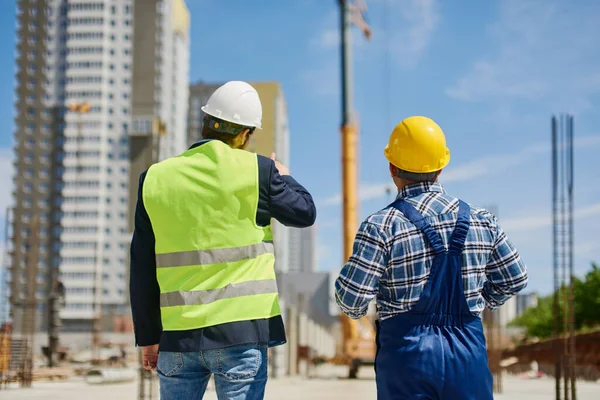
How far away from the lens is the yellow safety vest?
2418mm

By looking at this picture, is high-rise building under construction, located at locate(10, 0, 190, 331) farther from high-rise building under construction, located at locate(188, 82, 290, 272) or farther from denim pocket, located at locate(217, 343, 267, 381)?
denim pocket, located at locate(217, 343, 267, 381)

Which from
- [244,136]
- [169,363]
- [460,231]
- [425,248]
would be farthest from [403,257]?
[169,363]

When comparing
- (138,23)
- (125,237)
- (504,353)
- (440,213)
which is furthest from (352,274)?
(138,23)

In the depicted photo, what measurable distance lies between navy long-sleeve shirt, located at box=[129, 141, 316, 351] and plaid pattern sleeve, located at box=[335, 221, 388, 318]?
0.67 feet

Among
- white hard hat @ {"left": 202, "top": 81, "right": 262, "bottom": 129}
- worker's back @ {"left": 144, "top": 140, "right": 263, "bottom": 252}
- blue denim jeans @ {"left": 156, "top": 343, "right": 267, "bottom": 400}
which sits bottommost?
blue denim jeans @ {"left": 156, "top": 343, "right": 267, "bottom": 400}

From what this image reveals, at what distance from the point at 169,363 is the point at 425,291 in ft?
2.83

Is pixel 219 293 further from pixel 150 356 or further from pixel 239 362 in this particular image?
pixel 150 356

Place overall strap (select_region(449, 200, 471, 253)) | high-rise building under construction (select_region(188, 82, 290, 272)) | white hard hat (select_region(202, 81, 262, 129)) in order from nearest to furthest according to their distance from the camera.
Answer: overall strap (select_region(449, 200, 471, 253)), white hard hat (select_region(202, 81, 262, 129)), high-rise building under construction (select_region(188, 82, 290, 272))

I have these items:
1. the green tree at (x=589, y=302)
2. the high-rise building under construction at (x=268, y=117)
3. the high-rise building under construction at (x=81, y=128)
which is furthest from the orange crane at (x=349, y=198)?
A: the high-rise building under construction at (x=268, y=117)

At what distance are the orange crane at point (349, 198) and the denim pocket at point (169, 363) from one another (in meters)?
22.6

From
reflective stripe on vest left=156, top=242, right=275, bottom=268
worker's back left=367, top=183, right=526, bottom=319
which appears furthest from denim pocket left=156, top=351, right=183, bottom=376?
worker's back left=367, top=183, right=526, bottom=319

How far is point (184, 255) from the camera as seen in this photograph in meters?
2.47

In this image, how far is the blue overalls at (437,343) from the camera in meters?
2.40

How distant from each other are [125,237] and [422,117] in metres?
85.2
